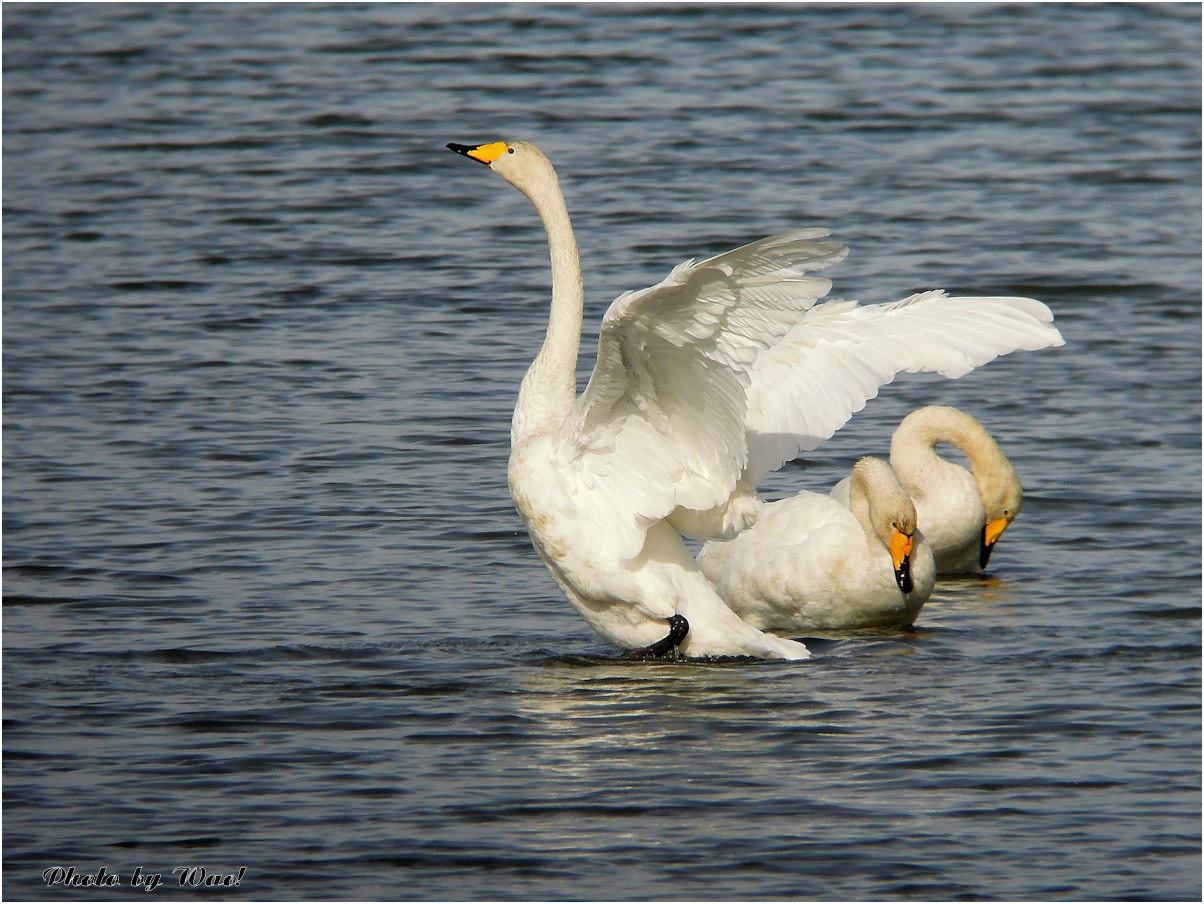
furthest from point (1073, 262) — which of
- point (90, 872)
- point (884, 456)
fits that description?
point (90, 872)

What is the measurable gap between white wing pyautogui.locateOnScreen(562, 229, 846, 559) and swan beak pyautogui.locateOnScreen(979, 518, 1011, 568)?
88.3 inches

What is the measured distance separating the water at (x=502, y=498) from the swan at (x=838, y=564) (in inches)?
9.3

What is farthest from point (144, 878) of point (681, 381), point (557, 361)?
point (557, 361)

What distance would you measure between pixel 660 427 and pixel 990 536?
261 centimetres

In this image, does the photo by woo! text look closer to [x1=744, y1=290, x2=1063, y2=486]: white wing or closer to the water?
the water

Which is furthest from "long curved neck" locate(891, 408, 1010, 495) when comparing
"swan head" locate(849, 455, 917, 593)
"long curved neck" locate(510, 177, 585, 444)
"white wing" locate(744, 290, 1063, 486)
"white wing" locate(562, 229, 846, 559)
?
"long curved neck" locate(510, 177, 585, 444)

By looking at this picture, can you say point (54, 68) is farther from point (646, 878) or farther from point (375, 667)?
point (646, 878)

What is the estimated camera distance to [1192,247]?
15.2 meters

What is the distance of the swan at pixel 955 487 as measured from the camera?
9000 mm

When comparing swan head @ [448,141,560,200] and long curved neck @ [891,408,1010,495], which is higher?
swan head @ [448,141,560,200]

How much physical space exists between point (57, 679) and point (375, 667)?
3.74ft

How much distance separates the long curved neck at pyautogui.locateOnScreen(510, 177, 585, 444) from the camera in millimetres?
7496

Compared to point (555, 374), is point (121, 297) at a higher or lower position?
lower

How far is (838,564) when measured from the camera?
810 centimetres
